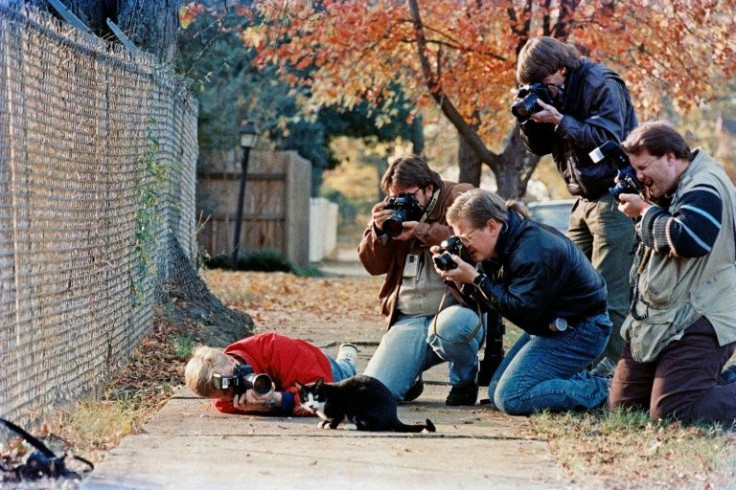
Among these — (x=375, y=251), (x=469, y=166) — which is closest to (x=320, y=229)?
(x=469, y=166)

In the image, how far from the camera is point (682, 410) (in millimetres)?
5516

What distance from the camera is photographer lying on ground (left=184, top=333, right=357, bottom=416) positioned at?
568cm

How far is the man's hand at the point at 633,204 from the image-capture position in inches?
219

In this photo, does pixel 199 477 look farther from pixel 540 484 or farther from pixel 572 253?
pixel 572 253

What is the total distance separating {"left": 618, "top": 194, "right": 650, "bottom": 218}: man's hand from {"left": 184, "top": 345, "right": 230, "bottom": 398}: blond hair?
2.14m

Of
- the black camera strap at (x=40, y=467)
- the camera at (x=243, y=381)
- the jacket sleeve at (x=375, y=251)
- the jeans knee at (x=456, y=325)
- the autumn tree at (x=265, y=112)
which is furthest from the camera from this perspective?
the autumn tree at (x=265, y=112)

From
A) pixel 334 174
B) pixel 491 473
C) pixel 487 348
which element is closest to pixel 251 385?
pixel 491 473

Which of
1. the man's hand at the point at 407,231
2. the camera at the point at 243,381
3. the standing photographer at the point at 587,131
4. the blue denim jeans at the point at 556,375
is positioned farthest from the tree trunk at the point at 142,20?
the blue denim jeans at the point at 556,375

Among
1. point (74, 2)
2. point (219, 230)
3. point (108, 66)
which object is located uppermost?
point (74, 2)

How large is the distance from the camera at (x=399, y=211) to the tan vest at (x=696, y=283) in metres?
1.46

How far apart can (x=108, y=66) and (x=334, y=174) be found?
43913 mm

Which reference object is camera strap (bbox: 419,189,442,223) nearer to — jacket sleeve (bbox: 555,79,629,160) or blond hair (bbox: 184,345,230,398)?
jacket sleeve (bbox: 555,79,629,160)

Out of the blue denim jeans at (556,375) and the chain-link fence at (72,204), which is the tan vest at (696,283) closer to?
the blue denim jeans at (556,375)

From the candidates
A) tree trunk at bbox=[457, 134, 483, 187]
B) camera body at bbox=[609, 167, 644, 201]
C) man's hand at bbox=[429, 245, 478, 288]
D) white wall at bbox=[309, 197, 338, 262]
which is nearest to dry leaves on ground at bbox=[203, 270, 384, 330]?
tree trunk at bbox=[457, 134, 483, 187]
